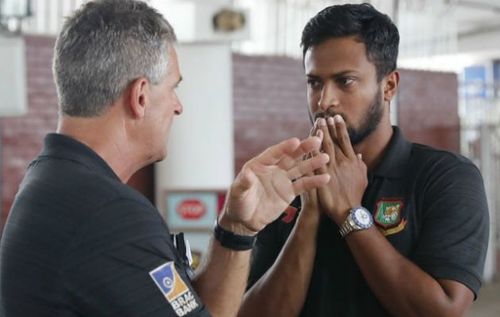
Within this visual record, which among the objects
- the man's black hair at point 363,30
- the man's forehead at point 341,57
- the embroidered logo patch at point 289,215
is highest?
the man's black hair at point 363,30

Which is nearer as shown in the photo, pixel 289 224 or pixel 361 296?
pixel 361 296

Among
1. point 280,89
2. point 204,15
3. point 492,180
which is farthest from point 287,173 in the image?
point 492,180

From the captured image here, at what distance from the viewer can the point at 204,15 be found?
592 cm

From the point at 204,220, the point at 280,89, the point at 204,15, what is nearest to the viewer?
the point at 204,220

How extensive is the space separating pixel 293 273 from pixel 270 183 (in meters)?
0.24

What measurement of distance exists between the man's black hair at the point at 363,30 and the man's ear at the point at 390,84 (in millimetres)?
14

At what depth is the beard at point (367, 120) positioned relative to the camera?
1740mm

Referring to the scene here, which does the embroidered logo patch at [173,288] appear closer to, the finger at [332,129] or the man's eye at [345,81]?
the finger at [332,129]

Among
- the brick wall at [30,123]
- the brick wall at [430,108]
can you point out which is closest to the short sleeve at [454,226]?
the brick wall at [30,123]

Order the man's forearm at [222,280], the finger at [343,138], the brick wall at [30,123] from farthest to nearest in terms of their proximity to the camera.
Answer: the brick wall at [30,123]
the finger at [343,138]
the man's forearm at [222,280]

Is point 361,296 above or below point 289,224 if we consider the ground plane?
below

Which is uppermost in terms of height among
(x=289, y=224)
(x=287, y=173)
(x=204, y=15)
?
(x=204, y=15)

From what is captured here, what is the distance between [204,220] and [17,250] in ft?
13.4

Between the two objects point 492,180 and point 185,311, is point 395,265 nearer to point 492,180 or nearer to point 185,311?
point 185,311
